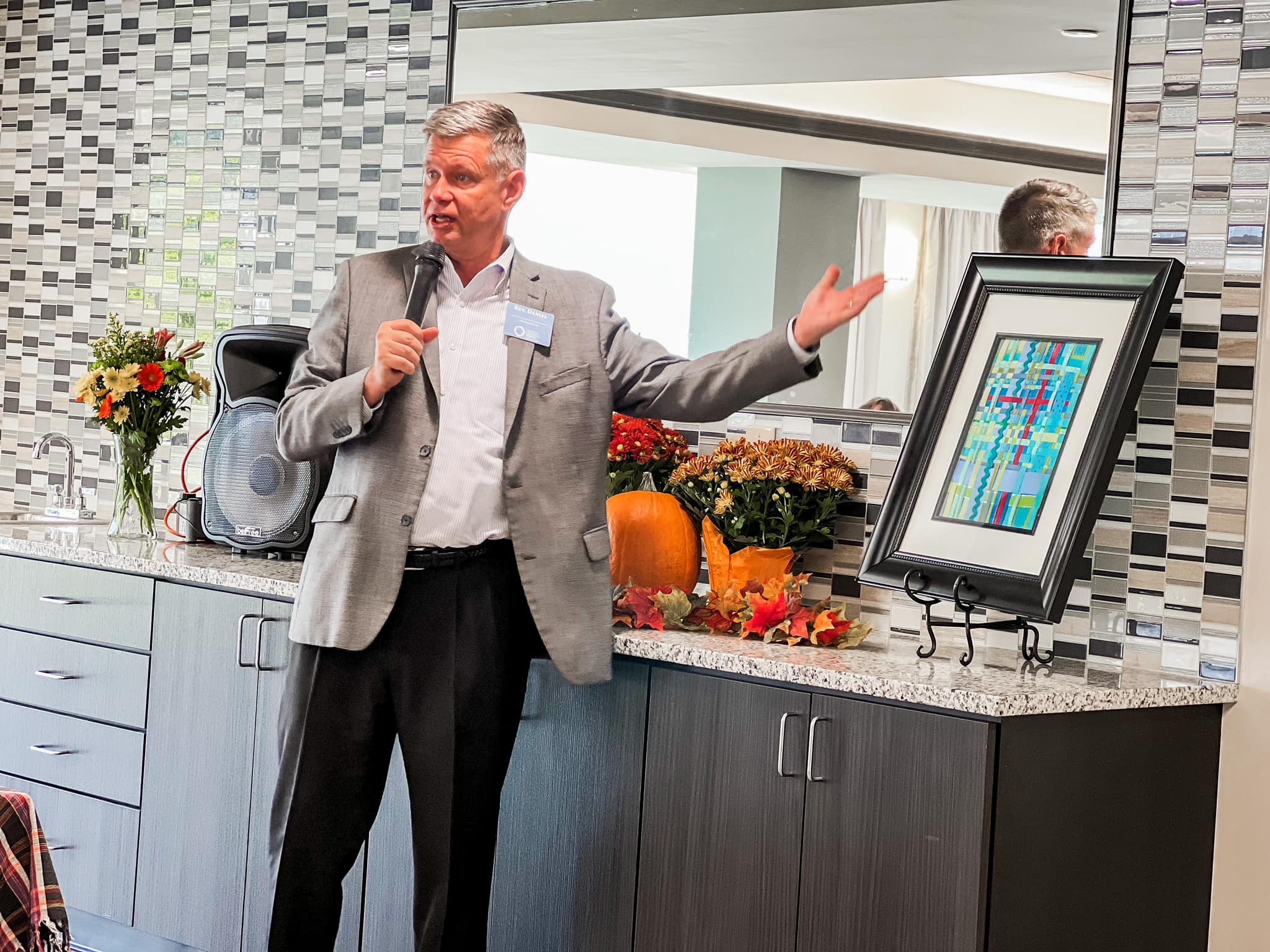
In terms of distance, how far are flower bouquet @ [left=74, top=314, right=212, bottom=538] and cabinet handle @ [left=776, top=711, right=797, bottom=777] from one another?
2.05 metres

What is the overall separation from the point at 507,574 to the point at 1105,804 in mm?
1068

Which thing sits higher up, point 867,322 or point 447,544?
point 867,322

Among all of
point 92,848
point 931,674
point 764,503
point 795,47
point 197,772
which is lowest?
point 92,848

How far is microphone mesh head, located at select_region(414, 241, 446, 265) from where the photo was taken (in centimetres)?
268

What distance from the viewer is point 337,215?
3.90 meters

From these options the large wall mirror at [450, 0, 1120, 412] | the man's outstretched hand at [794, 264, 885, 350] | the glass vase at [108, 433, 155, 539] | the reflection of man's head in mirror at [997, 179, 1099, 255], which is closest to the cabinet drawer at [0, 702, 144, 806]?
the glass vase at [108, 433, 155, 539]

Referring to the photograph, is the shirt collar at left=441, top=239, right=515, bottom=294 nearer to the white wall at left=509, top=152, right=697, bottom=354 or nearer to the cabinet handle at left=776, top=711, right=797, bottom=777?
the white wall at left=509, top=152, right=697, bottom=354

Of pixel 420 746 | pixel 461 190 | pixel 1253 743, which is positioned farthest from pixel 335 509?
pixel 1253 743

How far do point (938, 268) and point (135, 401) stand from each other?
81.6 inches

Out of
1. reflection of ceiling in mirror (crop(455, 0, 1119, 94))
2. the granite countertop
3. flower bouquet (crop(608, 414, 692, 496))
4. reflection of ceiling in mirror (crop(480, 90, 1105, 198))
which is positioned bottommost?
the granite countertop

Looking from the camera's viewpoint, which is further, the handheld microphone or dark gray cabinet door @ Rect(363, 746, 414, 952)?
dark gray cabinet door @ Rect(363, 746, 414, 952)

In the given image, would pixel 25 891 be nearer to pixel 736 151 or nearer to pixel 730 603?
pixel 730 603

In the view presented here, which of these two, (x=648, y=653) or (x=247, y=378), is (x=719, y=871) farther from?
(x=247, y=378)

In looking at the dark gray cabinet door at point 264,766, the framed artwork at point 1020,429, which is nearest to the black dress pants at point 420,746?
the dark gray cabinet door at point 264,766
